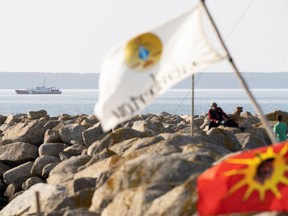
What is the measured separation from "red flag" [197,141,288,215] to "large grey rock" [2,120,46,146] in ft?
69.3

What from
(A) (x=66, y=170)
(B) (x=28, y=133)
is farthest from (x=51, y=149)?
(A) (x=66, y=170)

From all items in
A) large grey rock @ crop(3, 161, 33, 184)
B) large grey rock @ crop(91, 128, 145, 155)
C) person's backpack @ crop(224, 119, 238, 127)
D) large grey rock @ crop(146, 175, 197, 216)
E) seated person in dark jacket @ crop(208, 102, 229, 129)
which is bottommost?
person's backpack @ crop(224, 119, 238, 127)

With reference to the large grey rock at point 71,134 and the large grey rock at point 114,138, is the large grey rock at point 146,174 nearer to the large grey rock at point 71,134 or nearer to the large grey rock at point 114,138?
the large grey rock at point 114,138

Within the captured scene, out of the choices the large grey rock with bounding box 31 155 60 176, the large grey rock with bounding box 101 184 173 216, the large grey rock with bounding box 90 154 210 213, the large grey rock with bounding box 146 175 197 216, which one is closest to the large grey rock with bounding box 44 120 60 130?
the large grey rock with bounding box 31 155 60 176

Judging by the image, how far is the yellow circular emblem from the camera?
45.4 ft

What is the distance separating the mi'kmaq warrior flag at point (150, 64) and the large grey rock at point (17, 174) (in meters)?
15.3

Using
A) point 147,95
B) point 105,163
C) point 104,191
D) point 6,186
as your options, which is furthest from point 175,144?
point 6,186

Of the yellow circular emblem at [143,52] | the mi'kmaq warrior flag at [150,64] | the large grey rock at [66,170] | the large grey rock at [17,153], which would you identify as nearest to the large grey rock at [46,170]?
the large grey rock at [17,153]

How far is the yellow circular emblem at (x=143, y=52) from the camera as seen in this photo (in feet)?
45.4

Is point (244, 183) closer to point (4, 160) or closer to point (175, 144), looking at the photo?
point (175, 144)

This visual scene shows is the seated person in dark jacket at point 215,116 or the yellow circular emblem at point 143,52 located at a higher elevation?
the yellow circular emblem at point 143,52

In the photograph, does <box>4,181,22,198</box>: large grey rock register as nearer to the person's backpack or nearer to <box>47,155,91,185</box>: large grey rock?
<box>47,155,91,185</box>: large grey rock

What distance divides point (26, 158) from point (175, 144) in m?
13.3

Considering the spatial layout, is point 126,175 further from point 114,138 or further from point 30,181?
point 30,181
